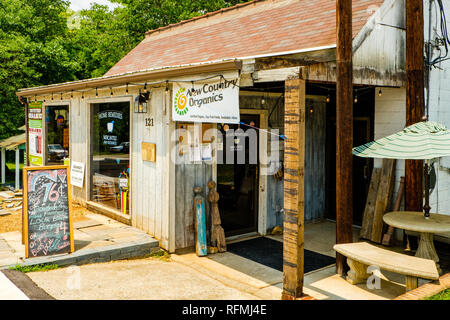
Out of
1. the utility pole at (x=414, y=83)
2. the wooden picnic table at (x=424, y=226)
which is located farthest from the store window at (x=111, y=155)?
the utility pole at (x=414, y=83)

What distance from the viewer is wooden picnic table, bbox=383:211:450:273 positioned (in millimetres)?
5566

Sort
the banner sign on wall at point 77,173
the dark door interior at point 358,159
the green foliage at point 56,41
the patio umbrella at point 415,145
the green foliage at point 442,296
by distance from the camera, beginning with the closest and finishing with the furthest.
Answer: the green foliage at point 442,296 → the patio umbrella at point 415,145 → the dark door interior at point 358,159 → the banner sign on wall at point 77,173 → the green foliage at point 56,41

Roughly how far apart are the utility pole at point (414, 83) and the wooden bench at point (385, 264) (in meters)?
1.81

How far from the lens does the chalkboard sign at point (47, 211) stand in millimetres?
5887

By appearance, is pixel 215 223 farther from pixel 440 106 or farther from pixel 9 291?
pixel 440 106

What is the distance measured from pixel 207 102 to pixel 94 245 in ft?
9.77

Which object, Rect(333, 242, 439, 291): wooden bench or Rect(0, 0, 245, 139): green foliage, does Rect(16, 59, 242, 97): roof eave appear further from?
Rect(0, 0, 245, 139): green foliage

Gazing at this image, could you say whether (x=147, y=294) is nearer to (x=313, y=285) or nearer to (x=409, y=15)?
(x=313, y=285)

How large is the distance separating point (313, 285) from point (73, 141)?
709 centimetres

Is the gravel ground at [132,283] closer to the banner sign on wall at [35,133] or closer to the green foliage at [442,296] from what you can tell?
the green foliage at [442,296]

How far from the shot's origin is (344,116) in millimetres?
5676

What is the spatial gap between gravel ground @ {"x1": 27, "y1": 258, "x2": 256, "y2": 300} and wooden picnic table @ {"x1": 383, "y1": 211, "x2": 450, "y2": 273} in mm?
2444

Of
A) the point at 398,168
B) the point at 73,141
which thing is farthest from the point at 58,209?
the point at 398,168

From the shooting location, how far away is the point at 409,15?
6.63m
